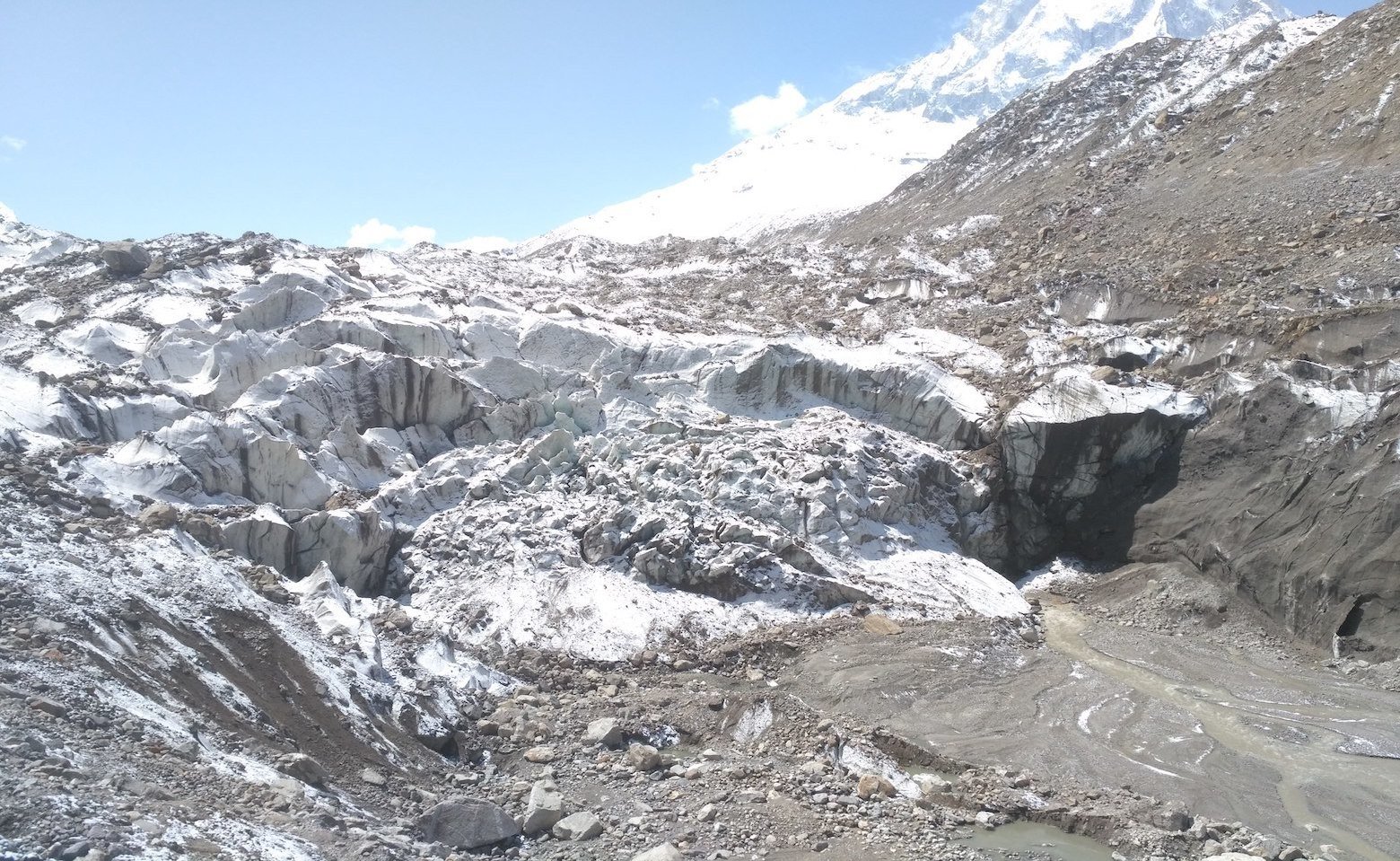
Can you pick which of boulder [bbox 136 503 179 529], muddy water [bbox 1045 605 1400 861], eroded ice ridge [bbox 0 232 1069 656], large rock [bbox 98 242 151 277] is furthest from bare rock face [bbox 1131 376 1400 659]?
large rock [bbox 98 242 151 277]

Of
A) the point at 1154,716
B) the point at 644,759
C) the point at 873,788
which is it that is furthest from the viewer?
the point at 1154,716

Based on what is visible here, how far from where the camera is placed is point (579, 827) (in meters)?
8.46

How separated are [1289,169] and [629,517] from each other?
24089mm

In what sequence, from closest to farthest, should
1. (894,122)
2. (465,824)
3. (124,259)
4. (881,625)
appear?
(465,824) → (881,625) → (124,259) → (894,122)

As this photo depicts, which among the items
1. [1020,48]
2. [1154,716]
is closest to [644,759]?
[1154,716]

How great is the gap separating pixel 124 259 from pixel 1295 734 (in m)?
25.5

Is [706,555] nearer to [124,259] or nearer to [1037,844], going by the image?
[1037,844]

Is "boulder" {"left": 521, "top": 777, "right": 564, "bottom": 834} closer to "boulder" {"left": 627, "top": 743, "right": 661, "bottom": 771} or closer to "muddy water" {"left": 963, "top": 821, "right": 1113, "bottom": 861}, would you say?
"boulder" {"left": 627, "top": 743, "right": 661, "bottom": 771}

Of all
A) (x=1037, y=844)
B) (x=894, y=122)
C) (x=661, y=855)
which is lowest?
(x=1037, y=844)

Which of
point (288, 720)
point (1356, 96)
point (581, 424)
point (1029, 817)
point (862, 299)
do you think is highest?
point (1356, 96)

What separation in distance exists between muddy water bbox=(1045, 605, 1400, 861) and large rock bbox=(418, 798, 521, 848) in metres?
7.97

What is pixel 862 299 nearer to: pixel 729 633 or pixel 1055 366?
pixel 1055 366

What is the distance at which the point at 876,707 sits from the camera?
1134 centimetres

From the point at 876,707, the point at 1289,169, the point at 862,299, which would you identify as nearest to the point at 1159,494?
the point at 876,707
